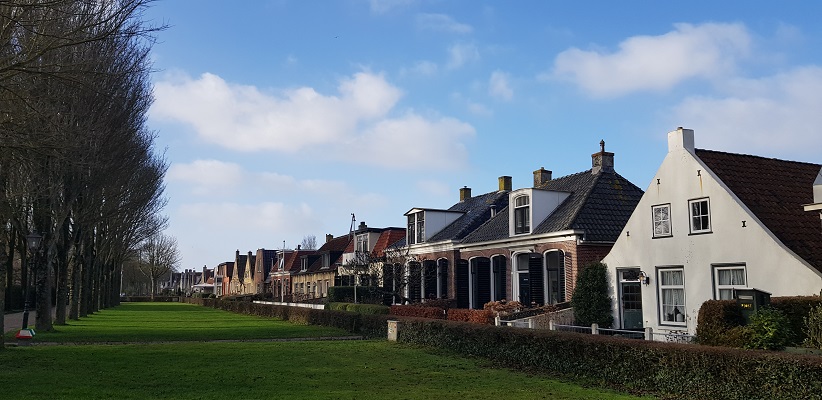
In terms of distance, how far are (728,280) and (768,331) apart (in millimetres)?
6886

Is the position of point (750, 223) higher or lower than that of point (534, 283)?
higher

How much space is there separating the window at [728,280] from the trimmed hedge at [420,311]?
11140mm

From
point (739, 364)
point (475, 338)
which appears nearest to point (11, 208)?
point (475, 338)

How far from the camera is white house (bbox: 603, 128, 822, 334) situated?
61.1 ft

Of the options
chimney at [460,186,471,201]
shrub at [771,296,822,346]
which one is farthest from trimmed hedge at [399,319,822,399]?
chimney at [460,186,471,201]

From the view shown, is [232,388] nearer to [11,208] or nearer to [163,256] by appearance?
[11,208]

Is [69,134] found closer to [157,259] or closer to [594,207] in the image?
[594,207]

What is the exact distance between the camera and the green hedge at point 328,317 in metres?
26.2

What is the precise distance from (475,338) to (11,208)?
1705cm

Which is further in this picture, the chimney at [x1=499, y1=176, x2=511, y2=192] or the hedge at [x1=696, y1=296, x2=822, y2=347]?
the chimney at [x1=499, y1=176, x2=511, y2=192]

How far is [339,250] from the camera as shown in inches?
2598

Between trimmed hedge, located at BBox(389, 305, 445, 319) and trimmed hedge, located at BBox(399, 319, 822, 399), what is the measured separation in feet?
28.3

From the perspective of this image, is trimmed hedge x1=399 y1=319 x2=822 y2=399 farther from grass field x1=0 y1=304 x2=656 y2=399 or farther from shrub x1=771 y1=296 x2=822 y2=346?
shrub x1=771 y1=296 x2=822 y2=346

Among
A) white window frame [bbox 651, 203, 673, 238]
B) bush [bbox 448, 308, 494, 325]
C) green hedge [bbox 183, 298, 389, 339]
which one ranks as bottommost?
green hedge [bbox 183, 298, 389, 339]
